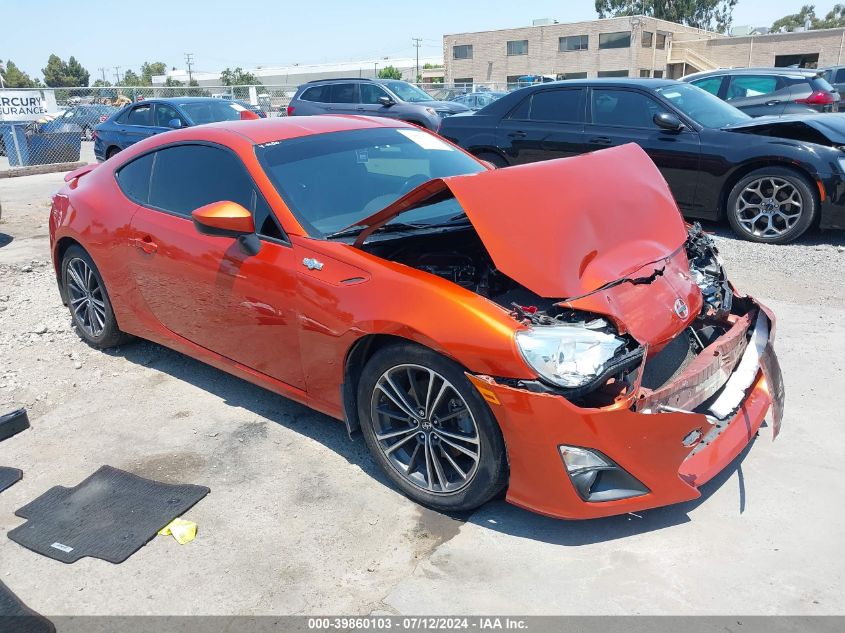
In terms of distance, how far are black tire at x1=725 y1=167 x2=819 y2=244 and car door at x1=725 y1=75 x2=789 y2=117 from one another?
5.45m

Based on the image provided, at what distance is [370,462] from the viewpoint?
3.53 meters

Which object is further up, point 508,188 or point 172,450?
point 508,188

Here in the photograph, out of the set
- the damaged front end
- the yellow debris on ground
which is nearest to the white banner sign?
the yellow debris on ground

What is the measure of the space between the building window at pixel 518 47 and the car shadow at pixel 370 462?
60.5 metres

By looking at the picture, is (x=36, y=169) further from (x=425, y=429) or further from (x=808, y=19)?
(x=808, y=19)

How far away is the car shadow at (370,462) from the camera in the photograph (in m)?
2.90

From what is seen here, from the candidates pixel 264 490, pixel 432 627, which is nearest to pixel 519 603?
pixel 432 627

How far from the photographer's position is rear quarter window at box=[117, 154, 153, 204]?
4.36 metres

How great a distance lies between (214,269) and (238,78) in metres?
88.3

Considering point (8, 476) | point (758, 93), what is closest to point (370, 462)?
point (8, 476)

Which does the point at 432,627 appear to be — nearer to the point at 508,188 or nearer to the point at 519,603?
the point at 519,603

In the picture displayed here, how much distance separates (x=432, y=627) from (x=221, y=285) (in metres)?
2.10

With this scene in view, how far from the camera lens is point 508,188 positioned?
3129mm

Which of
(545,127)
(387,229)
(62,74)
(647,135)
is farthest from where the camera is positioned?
→ (62,74)
